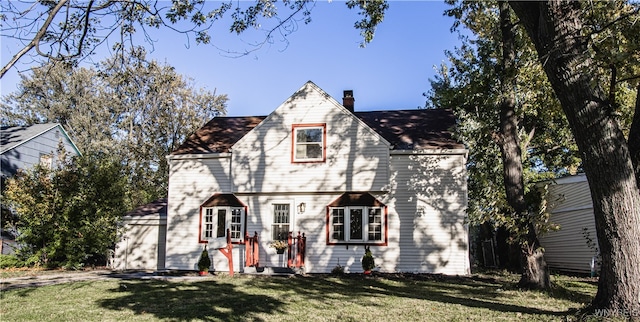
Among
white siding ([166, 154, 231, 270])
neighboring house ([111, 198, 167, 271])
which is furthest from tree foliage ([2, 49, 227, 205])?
white siding ([166, 154, 231, 270])

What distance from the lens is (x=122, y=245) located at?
21062mm

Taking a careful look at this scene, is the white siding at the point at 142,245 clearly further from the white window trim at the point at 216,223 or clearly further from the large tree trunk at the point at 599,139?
the large tree trunk at the point at 599,139

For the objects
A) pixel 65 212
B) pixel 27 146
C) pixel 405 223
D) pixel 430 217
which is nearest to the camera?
pixel 430 217

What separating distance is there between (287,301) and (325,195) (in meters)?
7.58

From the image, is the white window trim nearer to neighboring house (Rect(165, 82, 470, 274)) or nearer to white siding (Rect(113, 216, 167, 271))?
neighboring house (Rect(165, 82, 470, 274))

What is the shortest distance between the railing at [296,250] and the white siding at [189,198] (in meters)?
3.36

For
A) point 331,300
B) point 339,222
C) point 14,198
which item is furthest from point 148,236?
point 331,300

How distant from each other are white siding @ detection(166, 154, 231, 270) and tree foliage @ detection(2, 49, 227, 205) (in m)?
11.9

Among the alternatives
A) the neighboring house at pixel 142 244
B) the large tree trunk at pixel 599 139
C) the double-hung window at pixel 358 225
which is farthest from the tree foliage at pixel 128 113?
the large tree trunk at pixel 599 139

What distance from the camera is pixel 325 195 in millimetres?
18094

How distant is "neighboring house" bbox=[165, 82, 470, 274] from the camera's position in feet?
57.6

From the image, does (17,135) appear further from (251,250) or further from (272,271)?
(272,271)

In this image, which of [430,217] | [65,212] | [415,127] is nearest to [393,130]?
[415,127]

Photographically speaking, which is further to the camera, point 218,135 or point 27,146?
point 27,146
